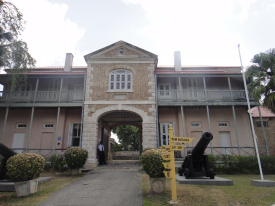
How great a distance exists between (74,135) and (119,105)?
4.07 meters

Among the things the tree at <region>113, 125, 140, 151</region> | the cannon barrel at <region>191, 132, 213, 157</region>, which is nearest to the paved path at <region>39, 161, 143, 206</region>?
the cannon barrel at <region>191, 132, 213, 157</region>

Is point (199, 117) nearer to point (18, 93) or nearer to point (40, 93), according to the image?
point (40, 93)

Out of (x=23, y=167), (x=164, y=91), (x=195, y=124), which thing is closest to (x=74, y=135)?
(x=164, y=91)

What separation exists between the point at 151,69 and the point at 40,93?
8116 millimetres

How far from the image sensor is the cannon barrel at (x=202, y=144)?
21.2ft

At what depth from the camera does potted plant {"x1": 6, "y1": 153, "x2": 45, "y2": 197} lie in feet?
19.3

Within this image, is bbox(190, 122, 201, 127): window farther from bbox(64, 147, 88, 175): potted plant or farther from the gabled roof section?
bbox(64, 147, 88, 175): potted plant

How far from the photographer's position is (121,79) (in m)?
13.2

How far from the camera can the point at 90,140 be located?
12117 mm

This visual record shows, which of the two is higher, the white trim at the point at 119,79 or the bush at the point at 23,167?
the white trim at the point at 119,79

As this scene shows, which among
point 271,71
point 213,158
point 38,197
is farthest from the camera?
point 271,71

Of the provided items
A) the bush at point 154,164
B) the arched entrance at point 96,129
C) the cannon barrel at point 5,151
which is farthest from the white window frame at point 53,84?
the bush at point 154,164

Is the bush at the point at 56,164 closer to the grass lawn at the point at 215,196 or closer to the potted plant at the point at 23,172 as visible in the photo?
the potted plant at the point at 23,172

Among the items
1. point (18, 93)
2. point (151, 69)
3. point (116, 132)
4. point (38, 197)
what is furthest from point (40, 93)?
point (116, 132)
